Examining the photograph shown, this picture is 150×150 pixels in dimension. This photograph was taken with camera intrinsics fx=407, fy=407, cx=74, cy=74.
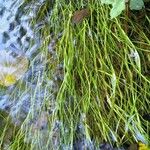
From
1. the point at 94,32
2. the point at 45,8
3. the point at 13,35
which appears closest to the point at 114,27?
the point at 94,32

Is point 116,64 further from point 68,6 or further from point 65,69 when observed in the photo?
point 68,6

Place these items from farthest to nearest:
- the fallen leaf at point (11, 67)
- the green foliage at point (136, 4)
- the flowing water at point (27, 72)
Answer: the fallen leaf at point (11, 67) → the flowing water at point (27, 72) → the green foliage at point (136, 4)

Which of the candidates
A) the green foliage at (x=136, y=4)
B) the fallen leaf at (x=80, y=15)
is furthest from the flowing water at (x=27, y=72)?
the green foliage at (x=136, y=4)

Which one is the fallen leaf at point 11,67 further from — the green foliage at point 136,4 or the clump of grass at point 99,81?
the green foliage at point 136,4

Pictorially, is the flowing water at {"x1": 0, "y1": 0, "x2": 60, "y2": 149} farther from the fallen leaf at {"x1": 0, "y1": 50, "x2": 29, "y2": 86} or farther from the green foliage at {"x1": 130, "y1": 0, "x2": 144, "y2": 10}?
the green foliage at {"x1": 130, "y1": 0, "x2": 144, "y2": 10}

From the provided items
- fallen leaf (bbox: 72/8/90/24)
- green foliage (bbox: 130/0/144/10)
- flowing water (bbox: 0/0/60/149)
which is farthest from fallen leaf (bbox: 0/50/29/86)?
green foliage (bbox: 130/0/144/10)

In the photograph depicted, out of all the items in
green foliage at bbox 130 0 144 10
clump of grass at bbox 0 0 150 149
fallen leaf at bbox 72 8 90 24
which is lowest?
clump of grass at bbox 0 0 150 149
